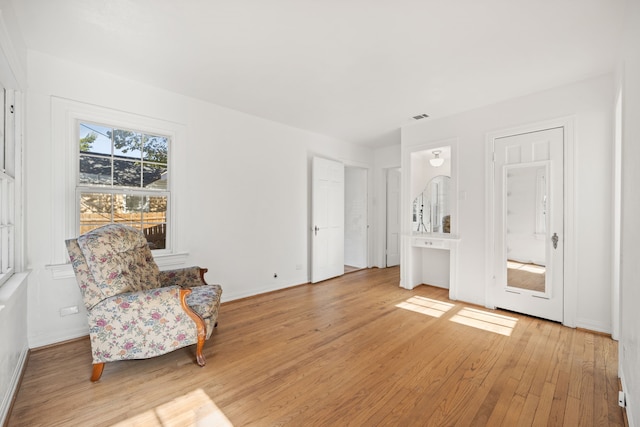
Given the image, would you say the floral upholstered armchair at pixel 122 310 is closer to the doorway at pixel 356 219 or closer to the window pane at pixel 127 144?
the window pane at pixel 127 144

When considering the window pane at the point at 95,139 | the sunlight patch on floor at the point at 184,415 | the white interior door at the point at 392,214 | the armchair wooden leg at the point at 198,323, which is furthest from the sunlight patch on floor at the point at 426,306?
the window pane at the point at 95,139

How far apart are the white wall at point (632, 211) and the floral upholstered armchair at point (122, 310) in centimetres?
267

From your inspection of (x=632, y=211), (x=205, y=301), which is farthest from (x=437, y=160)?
(x=205, y=301)

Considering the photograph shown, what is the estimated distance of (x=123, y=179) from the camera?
3.07 metres

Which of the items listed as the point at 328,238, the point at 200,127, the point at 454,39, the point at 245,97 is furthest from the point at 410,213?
the point at 200,127

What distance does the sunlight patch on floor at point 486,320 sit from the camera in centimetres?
299

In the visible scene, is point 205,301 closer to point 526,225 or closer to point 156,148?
point 156,148

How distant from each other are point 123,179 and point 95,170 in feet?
0.82

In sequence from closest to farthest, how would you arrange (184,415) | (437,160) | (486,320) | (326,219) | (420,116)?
(184,415) → (486,320) → (420,116) → (437,160) → (326,219)

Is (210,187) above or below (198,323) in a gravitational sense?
above

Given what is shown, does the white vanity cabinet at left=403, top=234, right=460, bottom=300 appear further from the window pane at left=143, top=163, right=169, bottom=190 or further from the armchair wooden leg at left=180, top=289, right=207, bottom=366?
the window pane at left=143, top=163, right=169, bottom=190

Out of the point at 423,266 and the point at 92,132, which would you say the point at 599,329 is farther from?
the point at 92,132

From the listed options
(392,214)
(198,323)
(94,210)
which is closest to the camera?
(198,323)

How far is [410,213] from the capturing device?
14.6 feet
